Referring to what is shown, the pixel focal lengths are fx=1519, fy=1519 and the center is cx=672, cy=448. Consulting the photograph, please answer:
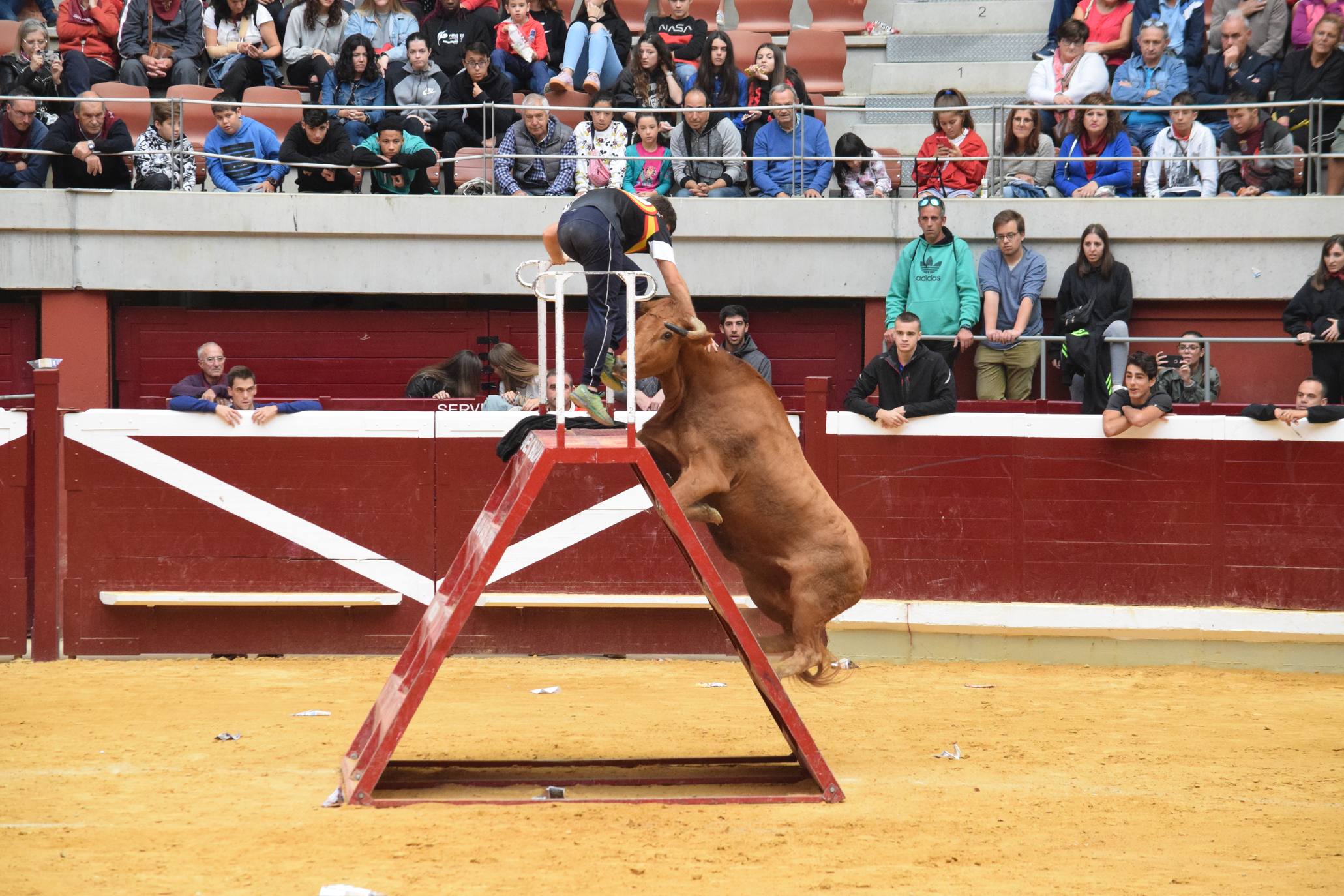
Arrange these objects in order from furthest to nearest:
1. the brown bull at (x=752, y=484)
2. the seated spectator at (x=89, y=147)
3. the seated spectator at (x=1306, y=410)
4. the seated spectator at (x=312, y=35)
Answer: the seated spectator at (x=312, y=35) → the seated spectator at (x=89, y=147) → the seated spectator at (x=1306, y=410) → the brown bull at (x=752, y=484)

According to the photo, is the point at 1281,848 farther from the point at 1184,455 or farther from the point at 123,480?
the point at 123,480

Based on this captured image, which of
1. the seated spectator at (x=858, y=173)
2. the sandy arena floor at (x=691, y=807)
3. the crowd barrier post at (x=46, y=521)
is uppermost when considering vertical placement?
the seated spectator at (x=858, y=173)

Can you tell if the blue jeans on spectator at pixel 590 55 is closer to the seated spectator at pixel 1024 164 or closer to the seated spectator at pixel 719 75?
the seated spectator at pixel 719 75

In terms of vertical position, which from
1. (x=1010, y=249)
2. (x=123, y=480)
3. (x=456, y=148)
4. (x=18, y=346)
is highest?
(x=456, y=148)

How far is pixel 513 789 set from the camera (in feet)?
19.9

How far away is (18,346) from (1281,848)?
1048 cm

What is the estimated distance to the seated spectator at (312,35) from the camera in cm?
1338

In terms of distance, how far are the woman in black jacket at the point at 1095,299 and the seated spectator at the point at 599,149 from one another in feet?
10.7

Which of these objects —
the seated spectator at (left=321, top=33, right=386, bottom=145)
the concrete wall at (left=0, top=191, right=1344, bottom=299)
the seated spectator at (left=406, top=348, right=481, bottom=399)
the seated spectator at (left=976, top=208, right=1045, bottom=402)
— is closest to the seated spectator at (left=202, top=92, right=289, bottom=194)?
the concrete wall at (left=0, top=191, right=1344, bottom=299)

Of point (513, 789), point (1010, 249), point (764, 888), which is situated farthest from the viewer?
point (1010, 249)

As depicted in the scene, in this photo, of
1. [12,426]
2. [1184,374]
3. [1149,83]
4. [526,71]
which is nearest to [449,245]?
[526,71]

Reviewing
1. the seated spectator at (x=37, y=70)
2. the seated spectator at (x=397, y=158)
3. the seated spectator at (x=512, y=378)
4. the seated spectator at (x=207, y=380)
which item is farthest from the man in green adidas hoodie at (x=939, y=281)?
the seated spectator at (x=37, y=70)

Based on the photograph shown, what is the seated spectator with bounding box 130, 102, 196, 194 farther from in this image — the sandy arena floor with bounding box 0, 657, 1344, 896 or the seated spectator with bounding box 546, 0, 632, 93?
the sandy arena floor with bounding box 0, 657, 1344, 896

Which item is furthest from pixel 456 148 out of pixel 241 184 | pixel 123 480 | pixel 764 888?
pixel 764 888
